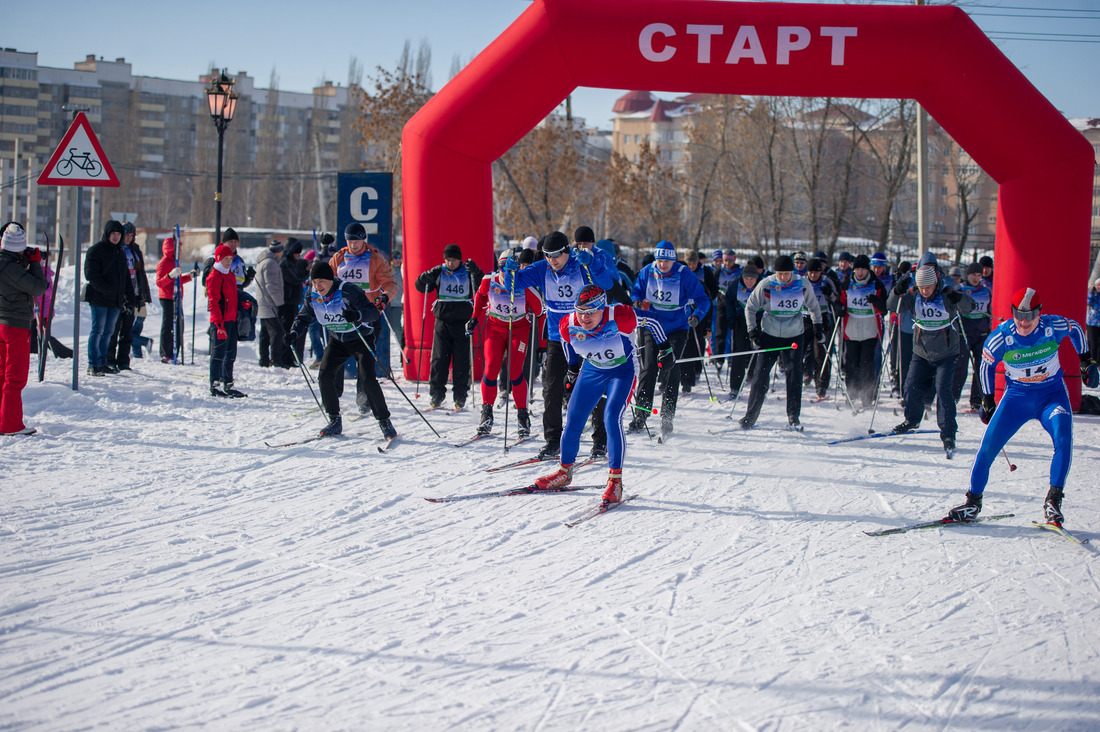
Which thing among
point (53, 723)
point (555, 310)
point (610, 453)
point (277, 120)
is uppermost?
point (277, 120)

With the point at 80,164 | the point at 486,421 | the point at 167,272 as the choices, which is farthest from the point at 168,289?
the point at 486,421

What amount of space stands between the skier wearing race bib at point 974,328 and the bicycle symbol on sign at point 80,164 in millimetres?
9456

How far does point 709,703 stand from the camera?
3244 mm

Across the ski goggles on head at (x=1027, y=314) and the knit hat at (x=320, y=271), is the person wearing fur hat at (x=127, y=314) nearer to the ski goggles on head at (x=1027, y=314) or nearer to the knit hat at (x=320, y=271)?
the knit hat at (x=320, y=271)

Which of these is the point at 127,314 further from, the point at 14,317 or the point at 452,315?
the point at 452,315

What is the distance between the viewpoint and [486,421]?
8258 mm

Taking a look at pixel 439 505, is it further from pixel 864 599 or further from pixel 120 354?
pixel 120 354

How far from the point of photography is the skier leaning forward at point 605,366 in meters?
5.92

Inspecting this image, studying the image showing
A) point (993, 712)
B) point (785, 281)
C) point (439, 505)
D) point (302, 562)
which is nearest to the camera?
point (993, 712)

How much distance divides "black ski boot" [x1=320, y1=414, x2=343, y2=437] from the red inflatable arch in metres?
4.30

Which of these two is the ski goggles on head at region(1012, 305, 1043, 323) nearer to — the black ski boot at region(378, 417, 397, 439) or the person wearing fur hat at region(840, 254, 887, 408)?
the person wearing fur hat at region(840, 254, 887, 408)

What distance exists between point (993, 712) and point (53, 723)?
344cm

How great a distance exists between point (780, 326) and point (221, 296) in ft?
20.3

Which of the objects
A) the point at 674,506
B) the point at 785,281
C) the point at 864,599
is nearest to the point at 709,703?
the point at 864,599
